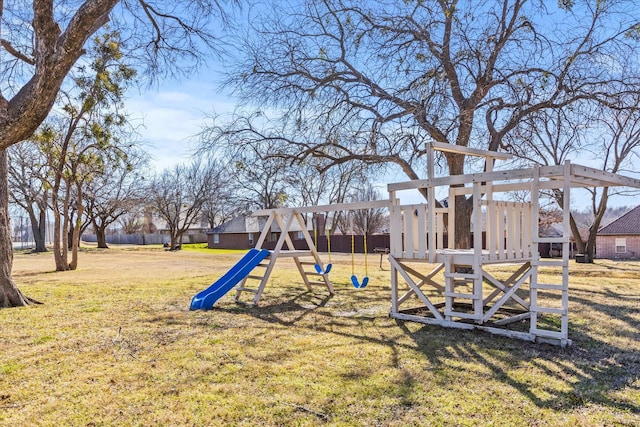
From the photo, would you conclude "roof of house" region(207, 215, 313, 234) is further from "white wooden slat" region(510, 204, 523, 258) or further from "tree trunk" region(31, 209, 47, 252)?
"white wooden slat" region(510, 204, 523, 258)

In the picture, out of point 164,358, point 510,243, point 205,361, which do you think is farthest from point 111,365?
point 510,243

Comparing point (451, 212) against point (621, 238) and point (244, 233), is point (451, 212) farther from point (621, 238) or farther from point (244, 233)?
point (244, 233)

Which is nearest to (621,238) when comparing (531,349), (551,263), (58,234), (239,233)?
(239,233)

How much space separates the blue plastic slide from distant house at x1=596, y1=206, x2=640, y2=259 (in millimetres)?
33123

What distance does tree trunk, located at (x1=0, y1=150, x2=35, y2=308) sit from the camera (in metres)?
8.30

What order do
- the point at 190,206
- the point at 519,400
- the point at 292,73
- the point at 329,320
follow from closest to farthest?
the point at 519,400 → the point at 329,320 → the point at 292,73 → the point at 190,206

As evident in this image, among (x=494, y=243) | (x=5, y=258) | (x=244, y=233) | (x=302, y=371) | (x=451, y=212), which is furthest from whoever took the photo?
(x=244, y=233)

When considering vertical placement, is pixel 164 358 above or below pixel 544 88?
below

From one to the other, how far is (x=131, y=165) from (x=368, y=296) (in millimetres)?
10976

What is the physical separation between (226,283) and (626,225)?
35.0 metres

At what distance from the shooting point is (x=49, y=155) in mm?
15555

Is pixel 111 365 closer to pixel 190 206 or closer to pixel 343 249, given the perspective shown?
pixel 343 249

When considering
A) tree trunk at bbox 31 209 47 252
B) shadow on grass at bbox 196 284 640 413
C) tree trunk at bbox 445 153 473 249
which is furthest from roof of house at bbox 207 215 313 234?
shadow on grass at bbox 196 284 640 413

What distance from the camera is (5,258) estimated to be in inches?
332
